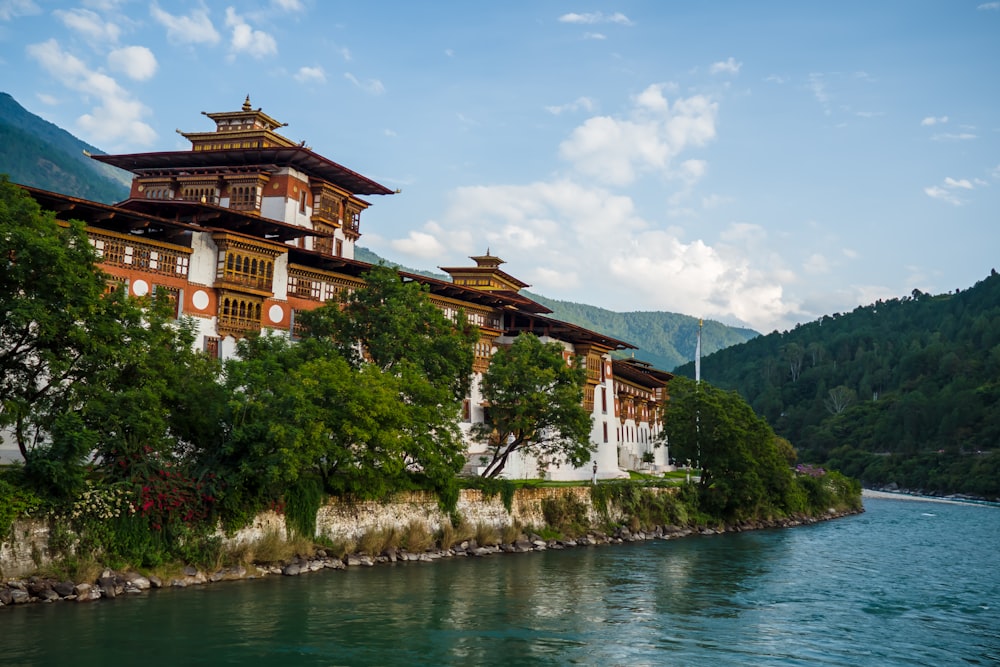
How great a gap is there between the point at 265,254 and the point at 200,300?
434 cm

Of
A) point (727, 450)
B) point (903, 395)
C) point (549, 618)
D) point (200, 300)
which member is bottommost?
point (549, 618)

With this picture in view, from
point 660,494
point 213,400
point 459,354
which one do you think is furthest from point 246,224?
point 660,494

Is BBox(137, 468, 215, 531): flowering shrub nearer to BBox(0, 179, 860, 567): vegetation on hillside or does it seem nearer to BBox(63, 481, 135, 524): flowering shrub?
BBox(0, 179, 860, 567): vegetation on hillside

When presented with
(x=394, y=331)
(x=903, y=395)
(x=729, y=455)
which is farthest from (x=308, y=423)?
(x=903, y=395)

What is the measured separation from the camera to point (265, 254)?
145ft

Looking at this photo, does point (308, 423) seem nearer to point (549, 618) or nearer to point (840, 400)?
point (549, 618)

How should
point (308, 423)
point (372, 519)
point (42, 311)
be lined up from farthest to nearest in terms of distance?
point (372, 519) < point (308, 423) < point (42, 311)

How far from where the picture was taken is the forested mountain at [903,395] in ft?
380

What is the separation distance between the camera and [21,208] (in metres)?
26.0

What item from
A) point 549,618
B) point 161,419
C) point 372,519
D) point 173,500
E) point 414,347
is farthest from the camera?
point 414,347

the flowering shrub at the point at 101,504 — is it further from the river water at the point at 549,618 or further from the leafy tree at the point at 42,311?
the river water at the point at 549,618

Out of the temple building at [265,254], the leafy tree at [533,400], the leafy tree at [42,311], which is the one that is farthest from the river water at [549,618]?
the temple building at [265,254]

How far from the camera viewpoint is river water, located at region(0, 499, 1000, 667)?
65.5ft

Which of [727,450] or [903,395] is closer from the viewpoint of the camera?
[727,450]
